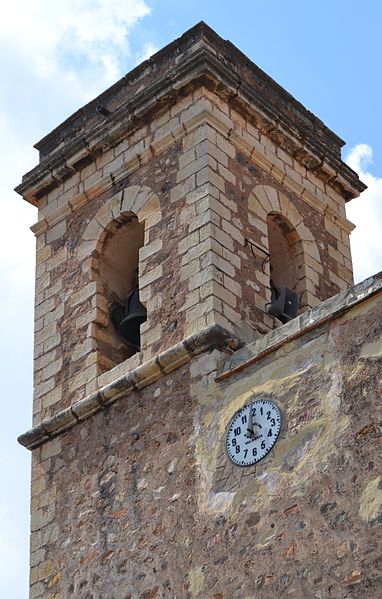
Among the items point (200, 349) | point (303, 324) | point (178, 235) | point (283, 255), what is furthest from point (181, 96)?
point (303, 324)

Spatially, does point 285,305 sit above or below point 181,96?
below

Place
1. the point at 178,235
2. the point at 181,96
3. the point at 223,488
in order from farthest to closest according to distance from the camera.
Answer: the point at 181,96 < the point at 178,235 < the point at 223,488

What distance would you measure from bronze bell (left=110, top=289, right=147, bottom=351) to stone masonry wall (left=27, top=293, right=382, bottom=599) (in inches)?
38.0

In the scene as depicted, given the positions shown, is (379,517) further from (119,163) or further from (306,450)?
(119,163)

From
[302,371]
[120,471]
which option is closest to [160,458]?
[120,471]

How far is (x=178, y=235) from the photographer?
1197 centimetres

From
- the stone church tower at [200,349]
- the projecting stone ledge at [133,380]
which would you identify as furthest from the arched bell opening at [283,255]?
the projecting stone ledge at [133,380]

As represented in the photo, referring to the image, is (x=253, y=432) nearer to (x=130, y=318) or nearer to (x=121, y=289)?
(x=130, y=318)

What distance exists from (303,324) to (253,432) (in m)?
0.83

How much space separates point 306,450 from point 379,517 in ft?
2.76

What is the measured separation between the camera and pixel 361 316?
1013 centimetres

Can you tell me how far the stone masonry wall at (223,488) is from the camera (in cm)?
961

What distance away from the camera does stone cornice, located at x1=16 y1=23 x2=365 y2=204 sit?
12.6m

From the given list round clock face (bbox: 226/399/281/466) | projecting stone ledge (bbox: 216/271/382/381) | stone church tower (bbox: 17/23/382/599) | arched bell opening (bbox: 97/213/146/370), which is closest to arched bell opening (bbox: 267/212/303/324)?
stone church tower (bbox: 17/23/382/599)
